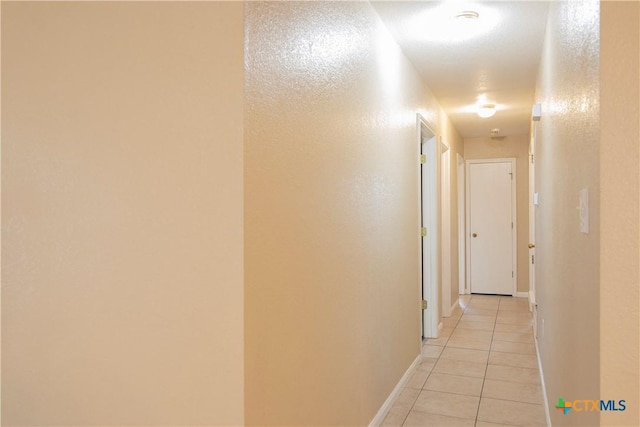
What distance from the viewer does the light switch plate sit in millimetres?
1292

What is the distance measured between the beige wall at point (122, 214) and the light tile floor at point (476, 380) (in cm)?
173

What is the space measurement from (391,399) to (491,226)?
4727 millimetres

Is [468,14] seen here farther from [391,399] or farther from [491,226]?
[491,226]

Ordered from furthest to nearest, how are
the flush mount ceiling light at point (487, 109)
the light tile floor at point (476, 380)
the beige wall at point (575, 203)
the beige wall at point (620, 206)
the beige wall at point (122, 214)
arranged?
the flush mount ceiling light at point (487, 109)
the light tile floor at point (476, 380)
the beige wall at point (122, 214)
the beige wall at point (575, 203)
the beige wall at point (620, 206)

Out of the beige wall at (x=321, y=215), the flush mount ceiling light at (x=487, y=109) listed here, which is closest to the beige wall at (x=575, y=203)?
the beige wall at (x=321, y=215)

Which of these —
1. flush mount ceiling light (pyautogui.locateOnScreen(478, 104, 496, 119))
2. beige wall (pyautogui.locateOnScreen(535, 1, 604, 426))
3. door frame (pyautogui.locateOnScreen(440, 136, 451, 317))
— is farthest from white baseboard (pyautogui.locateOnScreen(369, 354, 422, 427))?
flush mount ceiling light (pyautogui.locateOnScreen(478, 104, 496, 119))

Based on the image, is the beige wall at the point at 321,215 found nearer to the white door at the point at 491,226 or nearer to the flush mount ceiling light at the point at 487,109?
the flush mount ceiling light at the point at 487,109

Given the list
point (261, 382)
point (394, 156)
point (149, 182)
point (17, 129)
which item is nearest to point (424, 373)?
point (394, 156)

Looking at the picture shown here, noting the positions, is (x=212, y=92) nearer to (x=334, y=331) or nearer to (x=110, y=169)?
(x=110, y=169)

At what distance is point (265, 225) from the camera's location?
1.52 m

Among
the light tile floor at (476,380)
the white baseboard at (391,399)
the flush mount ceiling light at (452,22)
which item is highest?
the flush mount ceiling light at (452,22)

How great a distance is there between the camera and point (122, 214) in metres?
1.56

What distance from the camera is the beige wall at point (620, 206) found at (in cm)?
109

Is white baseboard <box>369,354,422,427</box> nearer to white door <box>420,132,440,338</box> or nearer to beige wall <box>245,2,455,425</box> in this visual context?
beige wall <box>245,2,455,425</box>
